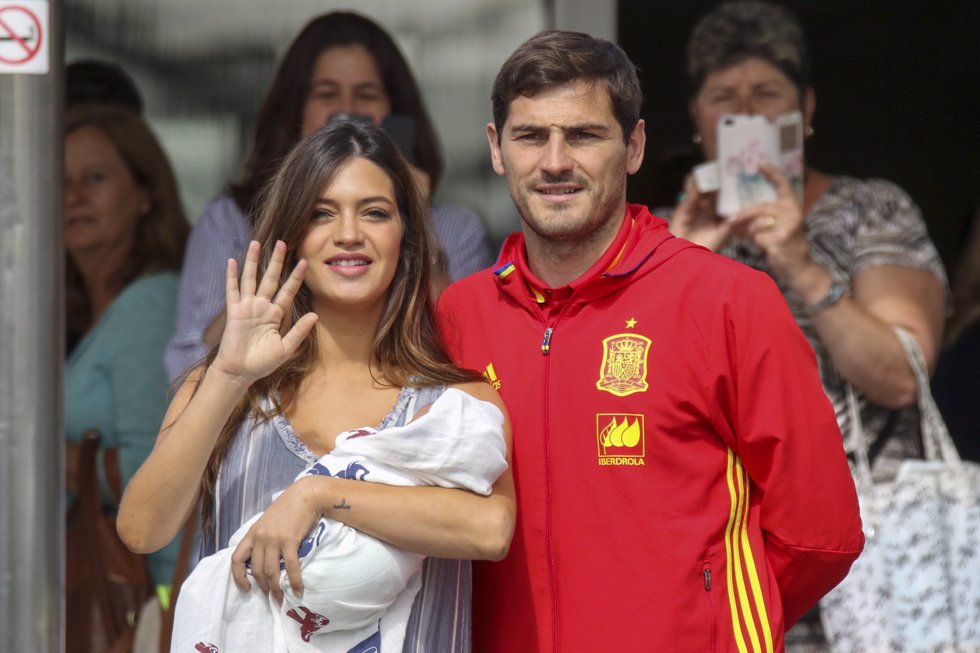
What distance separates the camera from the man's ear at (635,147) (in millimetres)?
3232

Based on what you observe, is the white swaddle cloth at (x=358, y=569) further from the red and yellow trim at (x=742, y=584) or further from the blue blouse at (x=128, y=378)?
the blue blouse at (x=128, y=378)

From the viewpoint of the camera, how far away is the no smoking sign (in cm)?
327

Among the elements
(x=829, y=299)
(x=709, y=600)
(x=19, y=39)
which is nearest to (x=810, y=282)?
(x=829, y=299)

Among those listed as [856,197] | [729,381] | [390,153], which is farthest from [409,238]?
[856,197]

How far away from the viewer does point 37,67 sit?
3291mm

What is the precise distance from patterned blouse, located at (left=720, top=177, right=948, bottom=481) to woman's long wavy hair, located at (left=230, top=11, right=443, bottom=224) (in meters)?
1.15

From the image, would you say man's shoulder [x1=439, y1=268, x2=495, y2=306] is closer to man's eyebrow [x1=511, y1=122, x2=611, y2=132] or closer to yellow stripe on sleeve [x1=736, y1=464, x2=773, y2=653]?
man's eyebrow [x1=511, y1=122, x2=611, y2=132]

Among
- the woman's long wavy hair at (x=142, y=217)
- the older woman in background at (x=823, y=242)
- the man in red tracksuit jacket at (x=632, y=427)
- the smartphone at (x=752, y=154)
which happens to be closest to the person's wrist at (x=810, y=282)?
the older woman in background at (x=823, y=242)

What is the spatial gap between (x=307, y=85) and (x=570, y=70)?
1.83 metres

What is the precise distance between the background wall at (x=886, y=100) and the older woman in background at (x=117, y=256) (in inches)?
62.7

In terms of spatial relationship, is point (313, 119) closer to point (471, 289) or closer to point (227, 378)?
point (471, 289)

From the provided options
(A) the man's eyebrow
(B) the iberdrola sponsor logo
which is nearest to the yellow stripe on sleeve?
(B) the iberdrola sponsor logo

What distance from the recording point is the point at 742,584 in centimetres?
306

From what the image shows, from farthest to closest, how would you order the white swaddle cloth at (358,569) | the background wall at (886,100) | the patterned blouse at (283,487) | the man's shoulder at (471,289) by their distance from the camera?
the background wall at (886,100)
the man's shoulder at (471,289)
the patterned blouse at (283,487)
the white swaddle cloth at (358,569)
